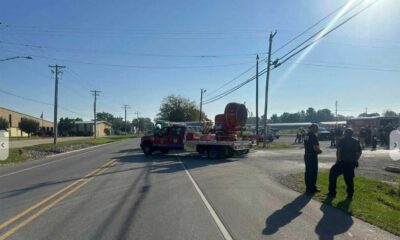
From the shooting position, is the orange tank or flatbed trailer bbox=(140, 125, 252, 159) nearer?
flatbed trailer bbox=(140, 125, 252, 159)

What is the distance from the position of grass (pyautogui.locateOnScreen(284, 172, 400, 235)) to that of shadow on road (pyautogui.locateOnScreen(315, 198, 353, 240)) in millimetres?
139

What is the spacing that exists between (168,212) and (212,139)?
18.0 metres

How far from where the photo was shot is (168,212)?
9672 millimetres

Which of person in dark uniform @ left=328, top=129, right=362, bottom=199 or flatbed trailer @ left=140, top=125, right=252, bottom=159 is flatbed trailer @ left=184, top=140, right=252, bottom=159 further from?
person in dark uniform @ left=328, top=129, right=362, bottom=199

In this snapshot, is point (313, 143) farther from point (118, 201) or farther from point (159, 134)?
point (159, 134)

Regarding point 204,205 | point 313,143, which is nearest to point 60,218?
point 204,205

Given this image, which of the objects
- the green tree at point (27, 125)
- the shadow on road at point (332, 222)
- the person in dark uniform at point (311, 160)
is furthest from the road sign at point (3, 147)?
the green tree at point (27, 125)

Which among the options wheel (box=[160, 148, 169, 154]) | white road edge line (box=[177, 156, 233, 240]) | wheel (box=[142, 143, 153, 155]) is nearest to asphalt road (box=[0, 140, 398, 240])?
white road edge line (box=[177, 156, 233, 240])

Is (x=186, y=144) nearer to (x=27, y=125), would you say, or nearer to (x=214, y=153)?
(x=214, y=153)

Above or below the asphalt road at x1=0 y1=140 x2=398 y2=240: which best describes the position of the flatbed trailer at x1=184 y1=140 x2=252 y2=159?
above

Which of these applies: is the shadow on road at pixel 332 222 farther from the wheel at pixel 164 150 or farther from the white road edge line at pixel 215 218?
the wheel at pixel 164 150

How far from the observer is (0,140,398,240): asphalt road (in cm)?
780

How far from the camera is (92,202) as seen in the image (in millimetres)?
11008

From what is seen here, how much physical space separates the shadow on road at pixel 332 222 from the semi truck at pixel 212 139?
1627 cm
